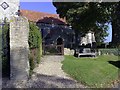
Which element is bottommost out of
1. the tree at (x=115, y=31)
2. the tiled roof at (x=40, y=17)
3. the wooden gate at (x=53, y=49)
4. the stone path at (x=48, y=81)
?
the stone path at (x=48, y=81)

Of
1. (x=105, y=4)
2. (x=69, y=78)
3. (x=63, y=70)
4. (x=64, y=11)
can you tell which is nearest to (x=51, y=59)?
(x=63, y=70)

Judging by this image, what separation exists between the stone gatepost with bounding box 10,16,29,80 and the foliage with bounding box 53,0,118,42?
83.7ft

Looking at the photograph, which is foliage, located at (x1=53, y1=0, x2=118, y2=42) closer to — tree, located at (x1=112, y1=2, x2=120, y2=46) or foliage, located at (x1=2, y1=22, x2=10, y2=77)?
tree, located at (x1=112, y1=2, x2=120, y2=46)

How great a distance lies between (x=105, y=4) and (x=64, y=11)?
10.9 m

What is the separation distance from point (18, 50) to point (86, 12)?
98.3ft

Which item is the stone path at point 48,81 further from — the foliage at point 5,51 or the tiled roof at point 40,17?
the tiled roof at point 40,17

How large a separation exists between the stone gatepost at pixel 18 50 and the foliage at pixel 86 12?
83.7ft

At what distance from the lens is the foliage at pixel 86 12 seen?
42219 millimetres

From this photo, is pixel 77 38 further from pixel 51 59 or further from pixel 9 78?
pixel 9 78

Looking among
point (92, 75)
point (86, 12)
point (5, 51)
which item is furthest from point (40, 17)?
point (5, 51)

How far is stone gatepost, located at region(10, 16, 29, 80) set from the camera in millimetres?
16047

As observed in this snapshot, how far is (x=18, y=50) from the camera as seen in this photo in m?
16.1

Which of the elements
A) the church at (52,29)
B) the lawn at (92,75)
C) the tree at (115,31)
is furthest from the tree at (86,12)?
the lawn at (92,75)

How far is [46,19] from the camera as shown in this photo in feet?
215
